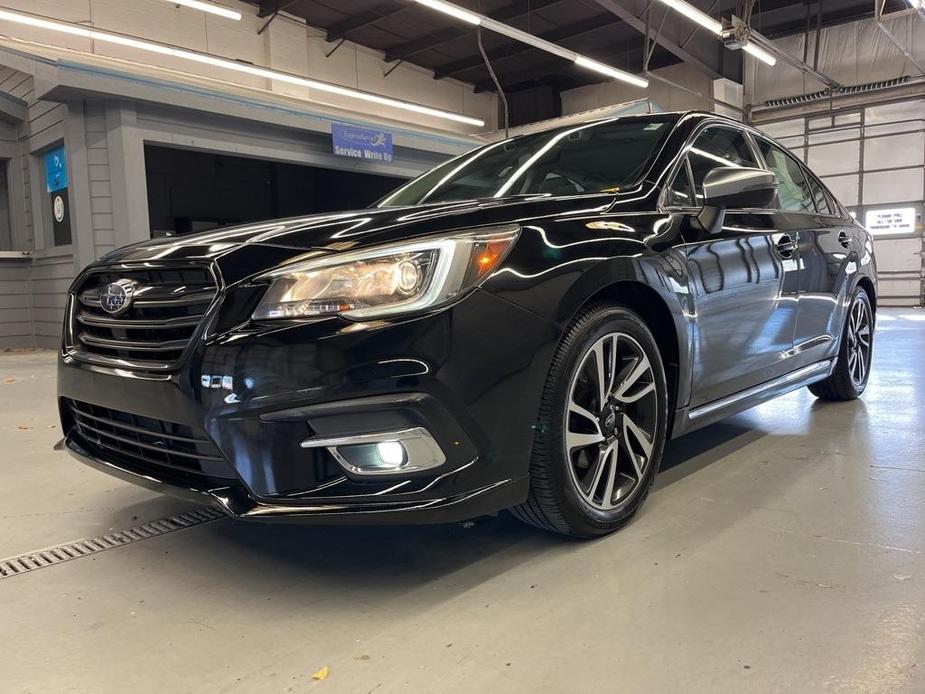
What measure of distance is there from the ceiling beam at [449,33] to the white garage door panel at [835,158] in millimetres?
7321

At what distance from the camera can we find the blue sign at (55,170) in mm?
8773

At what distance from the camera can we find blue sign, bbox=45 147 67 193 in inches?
345

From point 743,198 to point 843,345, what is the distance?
173cm

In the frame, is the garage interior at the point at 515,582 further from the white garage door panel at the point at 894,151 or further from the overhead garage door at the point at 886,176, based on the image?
the white garage door panel at the point at 894,151

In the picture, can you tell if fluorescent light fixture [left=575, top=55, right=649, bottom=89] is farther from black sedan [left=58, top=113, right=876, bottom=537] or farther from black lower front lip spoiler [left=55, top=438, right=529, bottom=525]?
black lower front lip spoiler [left=55, top=438, right=529, bottom=525]

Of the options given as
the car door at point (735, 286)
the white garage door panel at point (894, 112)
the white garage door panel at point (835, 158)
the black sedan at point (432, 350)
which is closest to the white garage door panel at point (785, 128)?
the white garage door panel at point (835, 158)

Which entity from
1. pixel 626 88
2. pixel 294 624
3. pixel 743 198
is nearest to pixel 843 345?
pixel 743 198

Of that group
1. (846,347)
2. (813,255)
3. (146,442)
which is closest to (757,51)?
(846,347)

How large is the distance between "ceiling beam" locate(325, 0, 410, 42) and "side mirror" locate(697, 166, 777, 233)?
42.9ft

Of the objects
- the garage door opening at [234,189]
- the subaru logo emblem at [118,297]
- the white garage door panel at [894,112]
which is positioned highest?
the white garage door panel at [894,112]

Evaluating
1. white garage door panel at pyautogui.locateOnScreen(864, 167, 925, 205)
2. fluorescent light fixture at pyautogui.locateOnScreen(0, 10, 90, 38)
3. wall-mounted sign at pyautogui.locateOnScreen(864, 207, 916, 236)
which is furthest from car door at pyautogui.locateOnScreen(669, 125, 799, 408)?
white garage door panel at pyautogui.locateOnScreen(864, 167, 925, 205)

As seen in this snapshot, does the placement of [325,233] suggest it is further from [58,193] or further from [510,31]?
[510,31]

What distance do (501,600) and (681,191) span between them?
1.51 m

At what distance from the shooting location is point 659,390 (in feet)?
7.07
